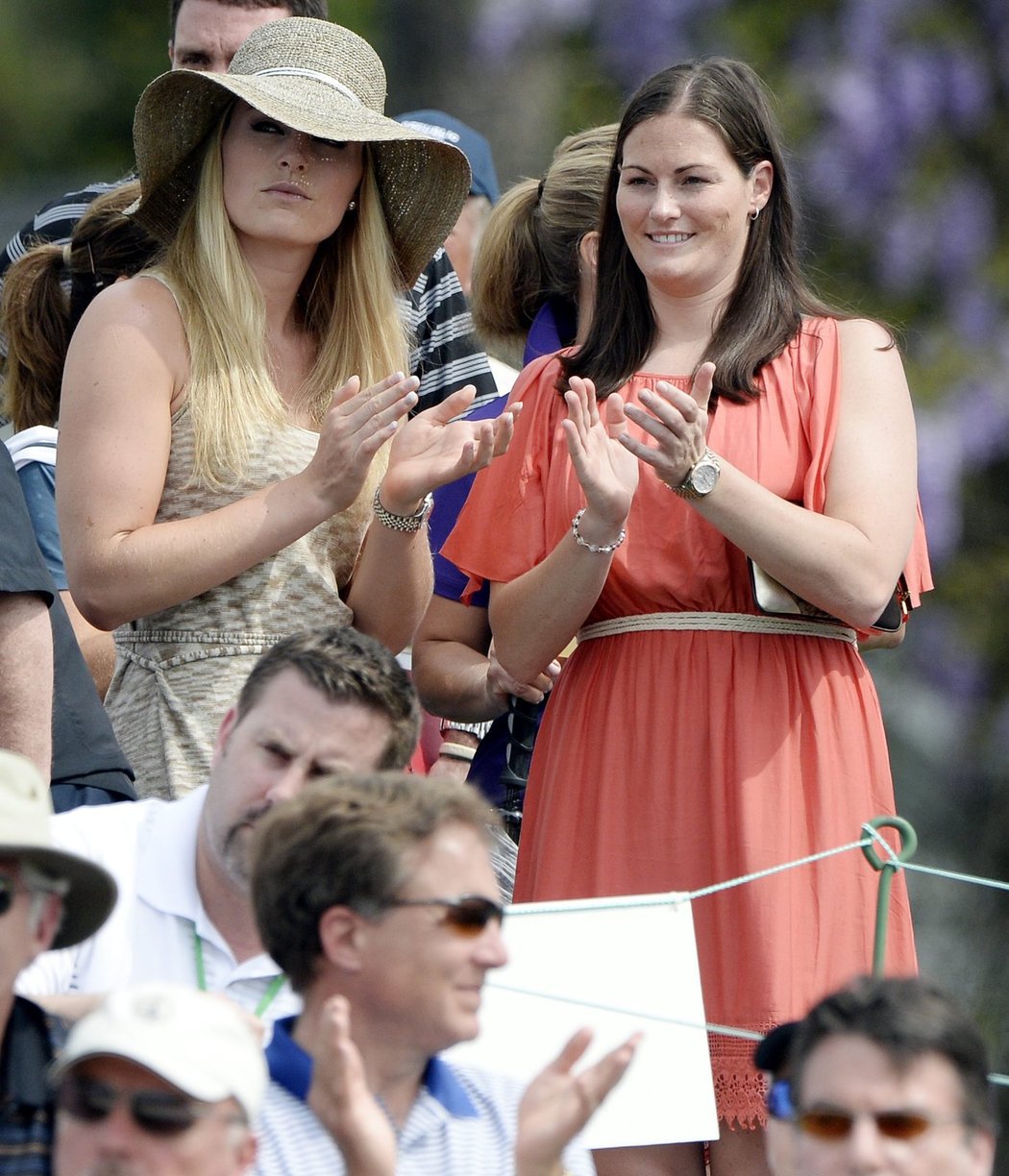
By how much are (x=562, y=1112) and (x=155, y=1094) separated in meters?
0.51

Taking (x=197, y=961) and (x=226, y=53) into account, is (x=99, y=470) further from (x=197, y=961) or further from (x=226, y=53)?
(x=226, y=53)

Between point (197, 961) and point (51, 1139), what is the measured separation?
2.09ft

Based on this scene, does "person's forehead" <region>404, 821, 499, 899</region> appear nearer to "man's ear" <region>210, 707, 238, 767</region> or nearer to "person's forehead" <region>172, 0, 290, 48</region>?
"man's ear" <region>210, 707, 238, 767</region>

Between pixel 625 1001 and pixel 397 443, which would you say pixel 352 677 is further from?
pixel 397 443

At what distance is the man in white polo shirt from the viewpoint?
10.7 ft

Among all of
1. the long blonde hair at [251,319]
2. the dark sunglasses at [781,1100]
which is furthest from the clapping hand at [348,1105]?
the long blonde hair at [251,319]

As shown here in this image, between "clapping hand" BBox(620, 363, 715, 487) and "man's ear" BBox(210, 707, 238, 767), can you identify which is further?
"clapping hand" BBox(620, 363, 715, 487)

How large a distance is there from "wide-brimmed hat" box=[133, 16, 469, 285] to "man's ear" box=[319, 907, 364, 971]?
189 cm

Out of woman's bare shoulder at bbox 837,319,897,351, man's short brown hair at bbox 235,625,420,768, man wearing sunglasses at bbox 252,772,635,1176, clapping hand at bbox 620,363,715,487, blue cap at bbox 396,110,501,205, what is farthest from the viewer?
blue cap at bbox 396,110,501,205

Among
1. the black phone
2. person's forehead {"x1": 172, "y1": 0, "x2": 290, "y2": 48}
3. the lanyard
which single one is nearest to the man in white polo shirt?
the lanyard

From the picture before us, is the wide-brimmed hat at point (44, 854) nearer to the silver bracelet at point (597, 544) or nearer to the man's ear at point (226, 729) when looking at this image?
the man's ear at point (226, 729)

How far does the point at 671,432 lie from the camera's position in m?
3.68

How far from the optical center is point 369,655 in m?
3.45

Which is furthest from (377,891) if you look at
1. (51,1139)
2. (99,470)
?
(99,470)
